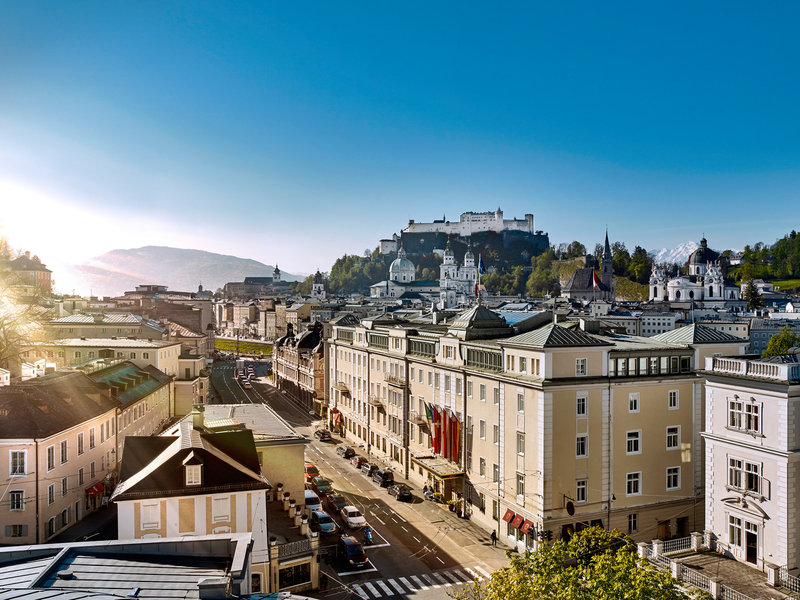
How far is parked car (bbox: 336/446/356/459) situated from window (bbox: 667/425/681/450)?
2642 cm

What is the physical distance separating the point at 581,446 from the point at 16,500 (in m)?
27.1

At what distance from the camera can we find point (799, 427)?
23.2m

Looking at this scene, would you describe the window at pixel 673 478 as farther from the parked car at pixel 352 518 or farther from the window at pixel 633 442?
the parked car at pixel 352 518

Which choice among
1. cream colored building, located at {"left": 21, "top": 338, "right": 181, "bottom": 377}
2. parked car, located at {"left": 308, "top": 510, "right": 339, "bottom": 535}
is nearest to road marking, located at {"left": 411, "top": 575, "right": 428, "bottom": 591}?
parked car, located at {"left": 308, "top": 510, "right": 339, "bottom": 535}

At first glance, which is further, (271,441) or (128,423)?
(128,423)

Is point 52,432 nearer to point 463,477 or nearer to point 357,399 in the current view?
point 463,477

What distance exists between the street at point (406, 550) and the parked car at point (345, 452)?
125 inches

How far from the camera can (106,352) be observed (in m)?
54.0

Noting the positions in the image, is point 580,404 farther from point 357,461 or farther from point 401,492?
point 357,461

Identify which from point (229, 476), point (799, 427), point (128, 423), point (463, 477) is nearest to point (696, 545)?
point (799, 427)

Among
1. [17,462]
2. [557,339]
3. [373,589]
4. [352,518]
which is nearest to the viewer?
[373,589]

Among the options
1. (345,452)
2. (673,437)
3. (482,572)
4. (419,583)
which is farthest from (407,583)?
(345,452)

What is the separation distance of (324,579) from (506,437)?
→ 12258 millimetres

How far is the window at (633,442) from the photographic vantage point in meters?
33.8
